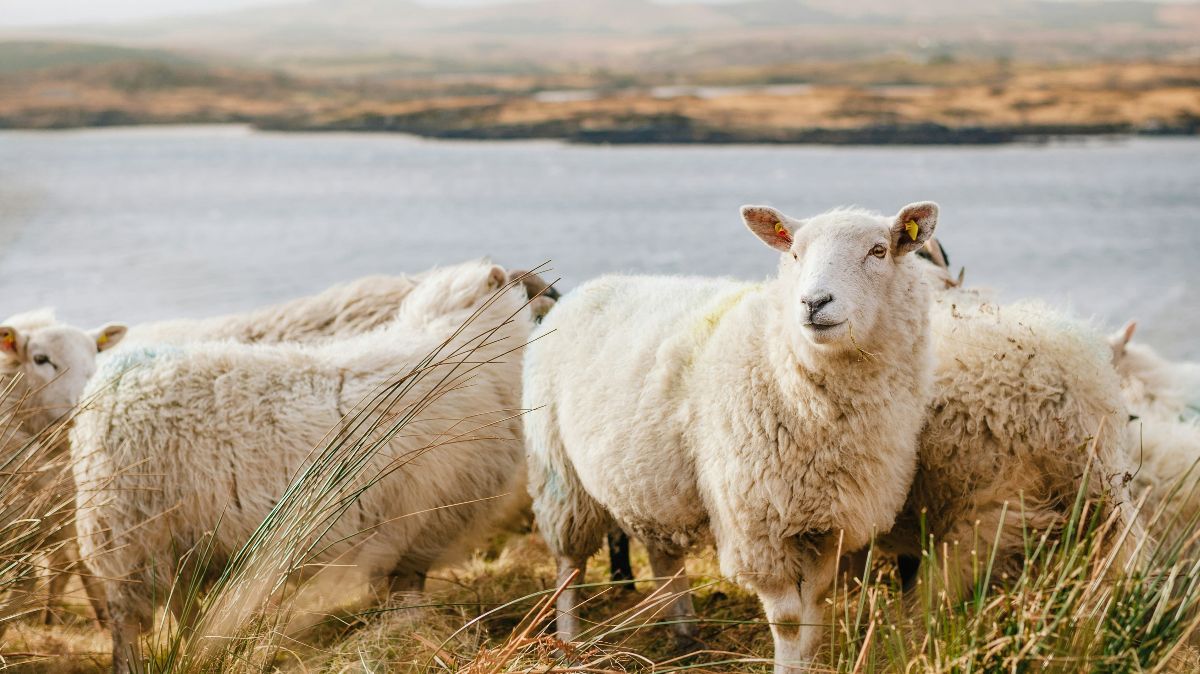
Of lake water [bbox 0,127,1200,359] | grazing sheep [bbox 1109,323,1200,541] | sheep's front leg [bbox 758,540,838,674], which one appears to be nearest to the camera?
sheep's front leg [bbox 758,540,838,674]

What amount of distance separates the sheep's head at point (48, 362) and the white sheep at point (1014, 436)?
3824 millimetres

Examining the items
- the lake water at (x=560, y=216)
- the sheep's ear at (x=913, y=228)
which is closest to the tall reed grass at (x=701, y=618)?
the sheep's ear at (x=913, y=228)

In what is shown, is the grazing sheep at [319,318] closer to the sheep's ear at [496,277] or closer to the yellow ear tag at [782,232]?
the sheep's ear at [496,277]

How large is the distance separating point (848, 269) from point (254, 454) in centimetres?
256

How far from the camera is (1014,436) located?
356cm

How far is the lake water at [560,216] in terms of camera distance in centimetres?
1781

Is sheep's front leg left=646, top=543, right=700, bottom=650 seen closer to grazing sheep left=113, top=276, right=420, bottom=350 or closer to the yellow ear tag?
the yellow ear tag

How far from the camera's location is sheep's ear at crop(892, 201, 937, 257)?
11.0 ft

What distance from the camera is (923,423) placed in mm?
3611

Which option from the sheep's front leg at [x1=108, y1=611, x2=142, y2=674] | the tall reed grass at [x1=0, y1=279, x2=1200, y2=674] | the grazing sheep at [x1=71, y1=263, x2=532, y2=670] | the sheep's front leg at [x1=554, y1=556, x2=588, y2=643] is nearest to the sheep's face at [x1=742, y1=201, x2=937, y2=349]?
the tall reed grass at [x1=0, y1=279, x2=1200, y2=674]

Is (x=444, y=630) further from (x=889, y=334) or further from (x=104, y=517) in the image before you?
(x=889, y=334)

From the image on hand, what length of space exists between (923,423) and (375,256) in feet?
65.2

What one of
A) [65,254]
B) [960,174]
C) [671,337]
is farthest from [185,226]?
[671,337]

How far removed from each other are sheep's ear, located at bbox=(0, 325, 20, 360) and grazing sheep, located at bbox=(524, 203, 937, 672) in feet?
9.33
